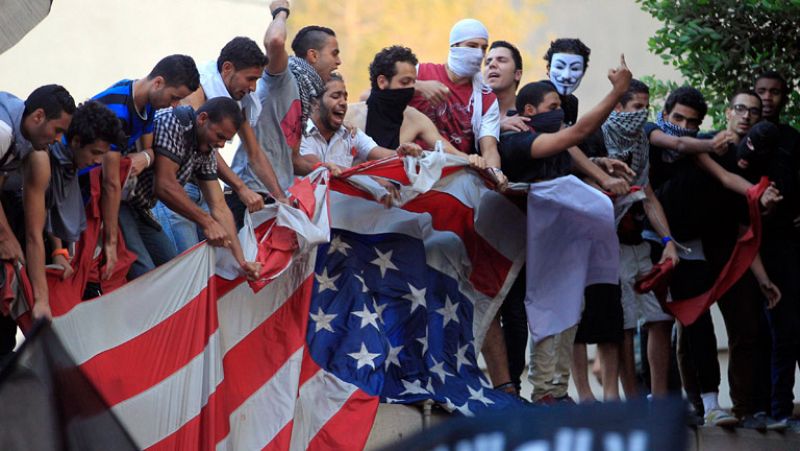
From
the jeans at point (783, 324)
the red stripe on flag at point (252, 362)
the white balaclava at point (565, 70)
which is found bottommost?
the jeans at point (783, 324)

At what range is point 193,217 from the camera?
7012 millimetres

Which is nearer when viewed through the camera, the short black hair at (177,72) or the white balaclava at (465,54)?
the short black hair at (177,72)

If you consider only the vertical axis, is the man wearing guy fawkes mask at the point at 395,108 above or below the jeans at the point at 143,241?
above

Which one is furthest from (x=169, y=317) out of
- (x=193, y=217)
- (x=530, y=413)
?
(x=530, y=413)

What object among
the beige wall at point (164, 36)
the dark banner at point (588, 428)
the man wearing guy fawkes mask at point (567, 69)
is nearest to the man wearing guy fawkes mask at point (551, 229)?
the man wearing guy fawkes mask at point (567, 69)

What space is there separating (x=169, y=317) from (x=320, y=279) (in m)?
1.11

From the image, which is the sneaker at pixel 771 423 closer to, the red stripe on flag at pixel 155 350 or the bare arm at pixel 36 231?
the red stripe on flag at pixel 155 350

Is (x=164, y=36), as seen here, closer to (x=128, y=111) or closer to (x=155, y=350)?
(x=128, y=111)

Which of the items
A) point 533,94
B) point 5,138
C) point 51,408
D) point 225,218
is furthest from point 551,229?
point 51,408

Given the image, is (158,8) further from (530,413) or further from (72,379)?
(530,413)

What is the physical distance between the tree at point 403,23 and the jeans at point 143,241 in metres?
11.5

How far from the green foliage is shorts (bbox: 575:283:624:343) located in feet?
9.69

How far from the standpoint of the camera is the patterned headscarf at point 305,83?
309 inches

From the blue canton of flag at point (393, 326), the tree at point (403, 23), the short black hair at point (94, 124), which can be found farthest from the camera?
the tree at point (403, 23)
